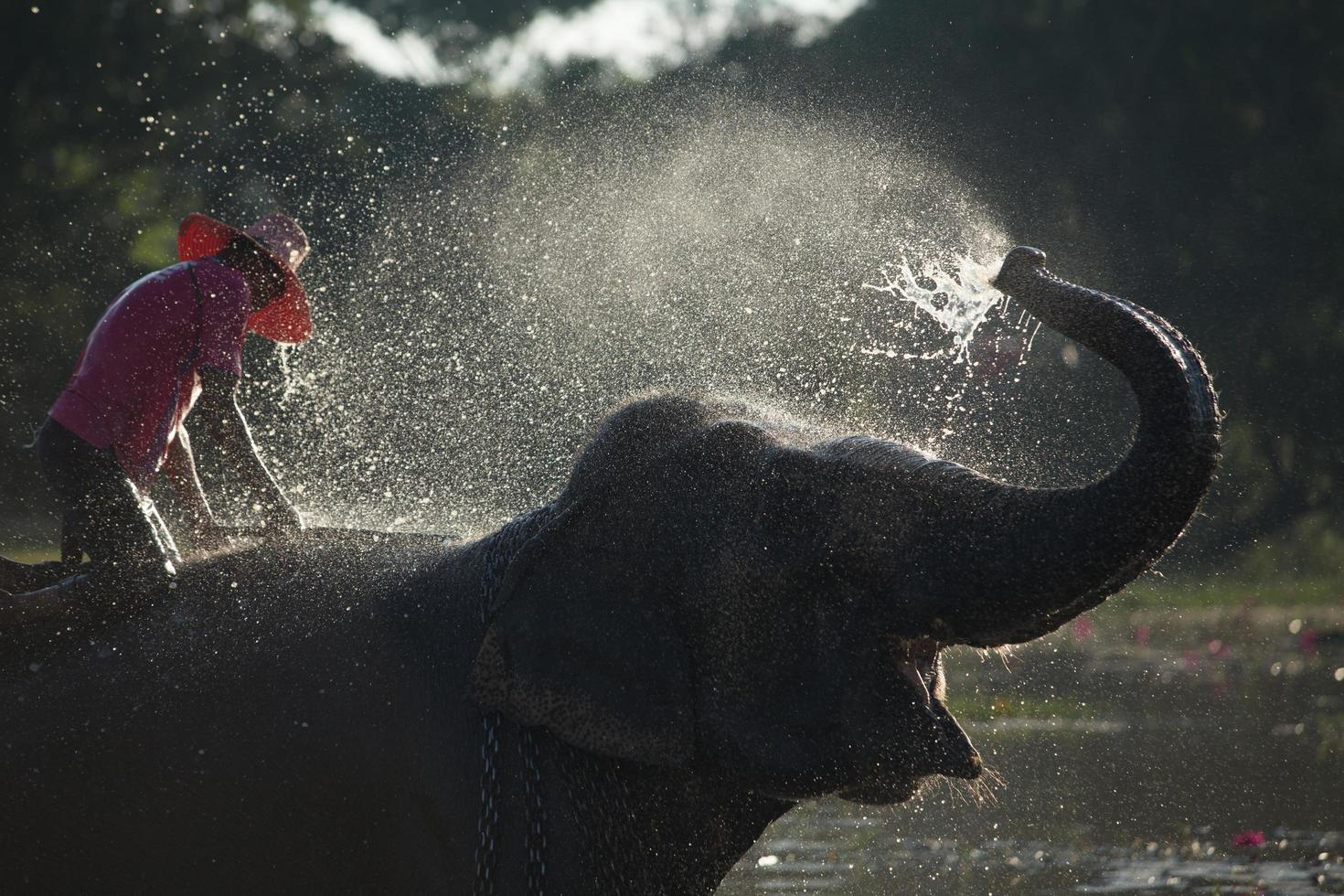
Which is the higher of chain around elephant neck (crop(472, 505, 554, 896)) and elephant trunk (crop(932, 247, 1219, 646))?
elephant trunk (crop(932, 247, 1219, 646))

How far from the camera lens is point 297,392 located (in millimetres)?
17641

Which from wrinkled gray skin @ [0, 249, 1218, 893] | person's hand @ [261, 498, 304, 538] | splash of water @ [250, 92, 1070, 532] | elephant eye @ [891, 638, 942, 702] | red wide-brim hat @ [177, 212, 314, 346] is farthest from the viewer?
splash of water @ [250, 92, 1070, 532]

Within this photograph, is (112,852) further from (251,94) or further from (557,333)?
(251,94)

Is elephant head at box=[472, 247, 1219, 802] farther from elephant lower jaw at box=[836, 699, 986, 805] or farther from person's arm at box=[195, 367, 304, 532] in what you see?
person's arm at box=[195, 367, 304, 532]

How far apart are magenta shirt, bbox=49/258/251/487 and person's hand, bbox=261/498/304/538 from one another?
0.31m

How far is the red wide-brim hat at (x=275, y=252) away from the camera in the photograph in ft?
14.2

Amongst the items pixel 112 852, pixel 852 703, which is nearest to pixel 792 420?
pixel 852 703

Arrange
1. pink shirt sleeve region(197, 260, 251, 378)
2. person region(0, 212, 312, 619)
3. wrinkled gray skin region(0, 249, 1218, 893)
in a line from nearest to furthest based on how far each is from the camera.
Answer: wrinkled gray skin region(0, 249, 1218, 893)
person region(0, 212, 312, 619)
pink shirt sleeve region(197, 260, 251, 378)

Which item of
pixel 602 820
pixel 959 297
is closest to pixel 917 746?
pixel 602 820

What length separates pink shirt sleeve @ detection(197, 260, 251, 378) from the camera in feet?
12.6

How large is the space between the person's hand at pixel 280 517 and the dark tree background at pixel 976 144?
18533mm

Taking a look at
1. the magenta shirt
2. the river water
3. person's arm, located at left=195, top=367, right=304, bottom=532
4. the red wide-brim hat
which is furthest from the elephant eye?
the red wide-brim hat

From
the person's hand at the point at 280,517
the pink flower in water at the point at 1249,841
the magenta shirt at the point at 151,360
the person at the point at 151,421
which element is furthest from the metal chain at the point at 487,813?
the pink flower in water at the point at 1249,841

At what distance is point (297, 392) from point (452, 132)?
777 centimetres
